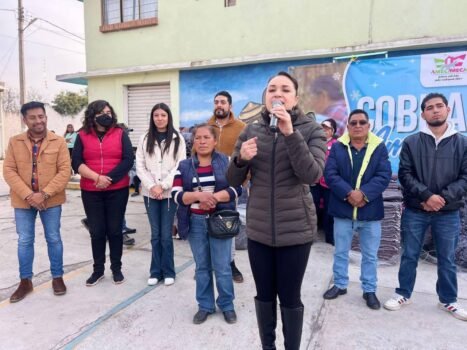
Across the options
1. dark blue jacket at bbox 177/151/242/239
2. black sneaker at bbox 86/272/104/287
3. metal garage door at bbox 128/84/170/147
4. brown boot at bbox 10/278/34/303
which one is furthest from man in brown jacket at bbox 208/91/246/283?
metal garage door at bbox 128/84/170/147

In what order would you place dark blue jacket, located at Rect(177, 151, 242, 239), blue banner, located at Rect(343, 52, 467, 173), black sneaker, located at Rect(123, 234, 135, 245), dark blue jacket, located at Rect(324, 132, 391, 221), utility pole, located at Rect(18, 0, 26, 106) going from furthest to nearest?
utility pole, located at Rect(18, 0, 26, 106), blue banner, located at Rect(343, 52, 467, 173), black sneaker, located at Rect(123, 234, 135, 245), dark blue jacket, located at Rect(324, 132, 391, 221), dark blue jacket, located at Rect(177, 151, 242, 239)

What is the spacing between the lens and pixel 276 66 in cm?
824

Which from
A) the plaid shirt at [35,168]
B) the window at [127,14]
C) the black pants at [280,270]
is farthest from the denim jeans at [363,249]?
the window at [127,14]

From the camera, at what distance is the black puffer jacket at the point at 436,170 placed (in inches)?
125

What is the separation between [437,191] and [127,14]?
933 centimetres

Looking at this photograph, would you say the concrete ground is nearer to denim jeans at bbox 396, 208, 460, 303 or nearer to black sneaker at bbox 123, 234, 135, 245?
denim jeans at bbox 396, 208, 460, 303

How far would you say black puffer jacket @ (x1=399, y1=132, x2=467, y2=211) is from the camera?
3.17 metres

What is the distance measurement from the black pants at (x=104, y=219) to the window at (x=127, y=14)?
689cm

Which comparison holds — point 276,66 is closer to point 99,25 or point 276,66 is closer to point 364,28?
point 364,28

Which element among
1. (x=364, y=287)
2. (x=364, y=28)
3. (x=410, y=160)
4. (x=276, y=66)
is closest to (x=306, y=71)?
(x=276, y=66)

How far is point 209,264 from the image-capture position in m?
3.23

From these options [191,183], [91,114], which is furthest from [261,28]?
[191,183]

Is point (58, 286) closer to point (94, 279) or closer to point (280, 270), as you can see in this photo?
point (94, 279)

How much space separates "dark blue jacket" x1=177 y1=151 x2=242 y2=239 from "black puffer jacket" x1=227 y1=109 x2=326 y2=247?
0.88 meters
